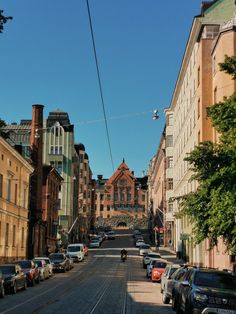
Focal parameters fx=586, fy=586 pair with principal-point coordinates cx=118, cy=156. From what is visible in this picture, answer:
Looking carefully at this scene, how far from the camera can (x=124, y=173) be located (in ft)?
612

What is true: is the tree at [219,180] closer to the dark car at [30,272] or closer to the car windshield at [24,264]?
the dark car at [30,272]

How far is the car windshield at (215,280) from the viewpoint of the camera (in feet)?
55.6

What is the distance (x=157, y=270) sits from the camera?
3850 centimetres

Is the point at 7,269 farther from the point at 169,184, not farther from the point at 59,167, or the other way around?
the point at 59,167

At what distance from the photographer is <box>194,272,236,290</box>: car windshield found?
16953 mm

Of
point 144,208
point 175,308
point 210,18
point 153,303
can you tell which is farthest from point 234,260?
point 144,208

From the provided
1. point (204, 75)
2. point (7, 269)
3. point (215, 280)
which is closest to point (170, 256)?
point (204, 75)

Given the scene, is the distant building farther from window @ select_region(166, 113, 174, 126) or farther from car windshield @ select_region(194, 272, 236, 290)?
car windshield @ select_region(194, 272, 236, 290)

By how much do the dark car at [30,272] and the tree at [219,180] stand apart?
12.5m


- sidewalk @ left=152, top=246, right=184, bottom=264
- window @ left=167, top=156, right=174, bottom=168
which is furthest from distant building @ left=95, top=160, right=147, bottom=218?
sidewalk @ left=152, top=246, right=184, bottom=264

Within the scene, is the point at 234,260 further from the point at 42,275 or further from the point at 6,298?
the point at 6,298

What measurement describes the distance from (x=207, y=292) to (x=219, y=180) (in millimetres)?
8181

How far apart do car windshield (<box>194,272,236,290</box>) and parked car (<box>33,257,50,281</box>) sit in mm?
A: 22259

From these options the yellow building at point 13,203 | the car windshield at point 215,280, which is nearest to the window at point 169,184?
the yellow building at point 13,203
